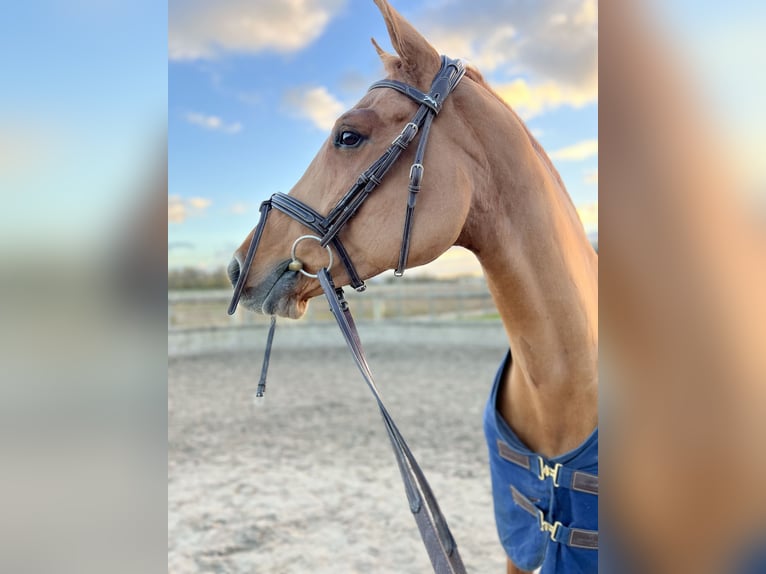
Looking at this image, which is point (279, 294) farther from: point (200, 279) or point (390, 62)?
point (200, 279)

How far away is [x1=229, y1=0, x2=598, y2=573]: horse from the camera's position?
4.06 feet

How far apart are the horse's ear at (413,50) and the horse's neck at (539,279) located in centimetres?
25

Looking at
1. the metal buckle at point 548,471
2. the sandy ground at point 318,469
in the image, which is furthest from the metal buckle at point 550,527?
the sandy ground at point 318,469

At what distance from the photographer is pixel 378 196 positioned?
1250 millimetres

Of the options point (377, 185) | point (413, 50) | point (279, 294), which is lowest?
point (279, 294)

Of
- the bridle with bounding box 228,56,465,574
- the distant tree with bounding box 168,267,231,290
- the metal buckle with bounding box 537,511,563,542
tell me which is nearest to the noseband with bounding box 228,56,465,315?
the bridle with bounding box 228,56,465,574

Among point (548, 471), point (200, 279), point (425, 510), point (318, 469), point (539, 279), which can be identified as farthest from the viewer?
point (200, 279)

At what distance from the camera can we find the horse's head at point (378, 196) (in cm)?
124

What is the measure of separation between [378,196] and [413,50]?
42cm

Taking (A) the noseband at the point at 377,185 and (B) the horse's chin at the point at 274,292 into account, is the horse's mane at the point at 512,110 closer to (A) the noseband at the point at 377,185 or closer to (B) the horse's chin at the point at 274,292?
(A) the noseband at the point at 377,185

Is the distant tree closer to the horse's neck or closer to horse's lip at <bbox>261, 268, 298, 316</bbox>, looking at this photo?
horse's lip at <bbox>261, 268, 298, 316</bbox>

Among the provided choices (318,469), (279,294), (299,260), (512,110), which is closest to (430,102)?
(512,110)
